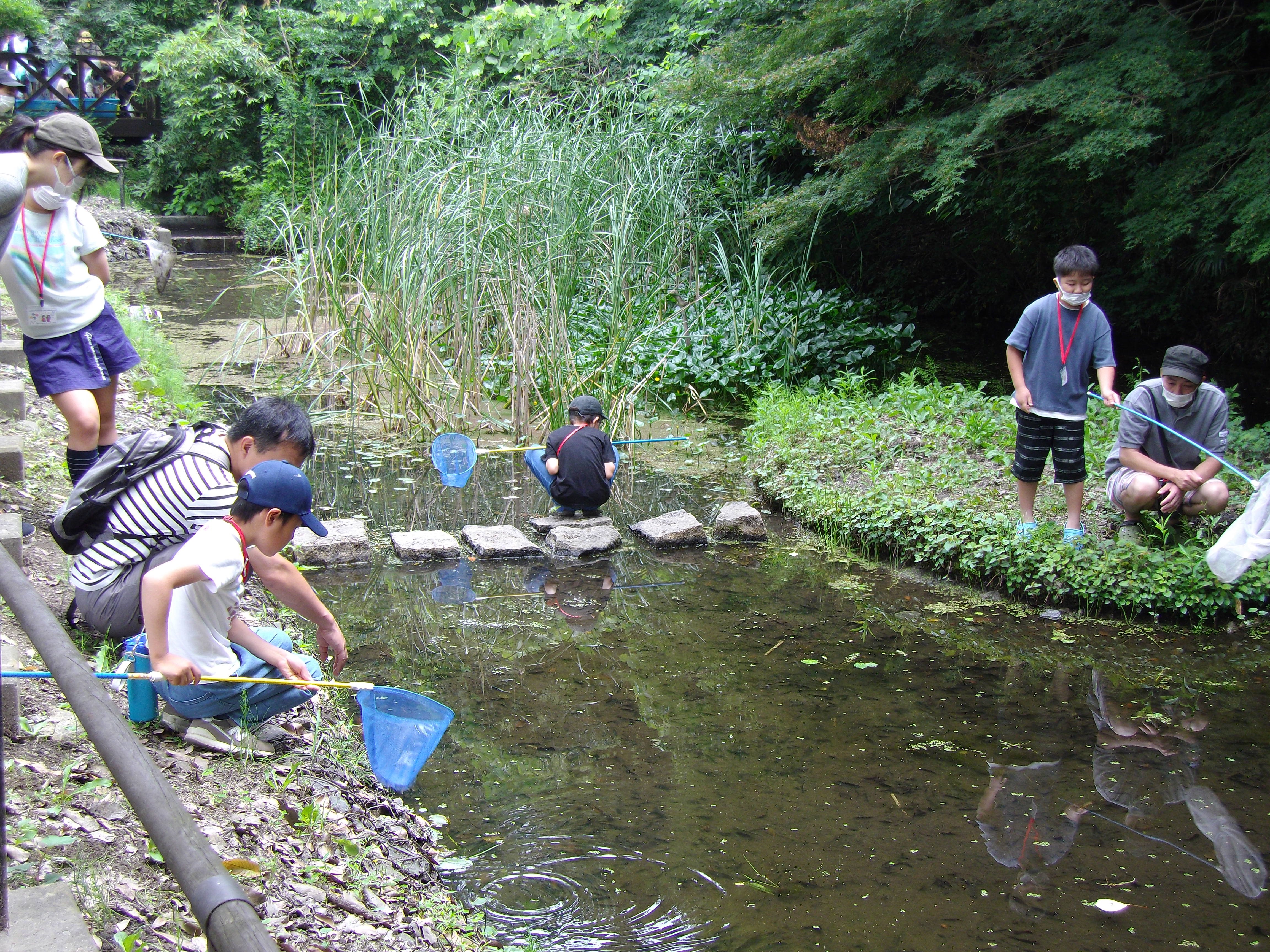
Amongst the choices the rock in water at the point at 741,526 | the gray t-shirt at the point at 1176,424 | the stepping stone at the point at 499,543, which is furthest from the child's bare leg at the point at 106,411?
the gray t-shirt at the point at 1176,424

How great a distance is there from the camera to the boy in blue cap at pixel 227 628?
2332 mm

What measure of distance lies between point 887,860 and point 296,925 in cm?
154

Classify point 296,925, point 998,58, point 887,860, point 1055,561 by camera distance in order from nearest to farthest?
point 296,925
point 887,860
point 1055,561
point 998,58

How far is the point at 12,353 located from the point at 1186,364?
5777mm

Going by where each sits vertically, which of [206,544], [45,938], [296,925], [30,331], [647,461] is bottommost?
[647,461]

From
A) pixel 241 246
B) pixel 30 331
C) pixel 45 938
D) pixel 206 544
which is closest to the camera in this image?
pixel 45 938

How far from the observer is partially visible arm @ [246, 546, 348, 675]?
2703 millimetres

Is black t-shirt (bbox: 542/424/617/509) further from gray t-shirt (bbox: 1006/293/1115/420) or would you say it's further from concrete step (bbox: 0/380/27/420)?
concrete step (bbox: 0/380/27/420)

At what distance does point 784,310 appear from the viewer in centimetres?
809

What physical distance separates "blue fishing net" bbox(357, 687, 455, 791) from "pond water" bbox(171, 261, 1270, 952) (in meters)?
0.29

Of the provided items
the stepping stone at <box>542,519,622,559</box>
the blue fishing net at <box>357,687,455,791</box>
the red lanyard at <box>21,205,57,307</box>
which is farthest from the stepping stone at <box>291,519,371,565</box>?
the blue fishing net at <box>357,687,455,791</box>

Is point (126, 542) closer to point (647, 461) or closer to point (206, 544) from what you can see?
point (206, 544)

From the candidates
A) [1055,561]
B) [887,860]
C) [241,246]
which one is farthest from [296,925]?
[241,246]

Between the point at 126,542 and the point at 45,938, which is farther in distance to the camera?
the point at 126,542
